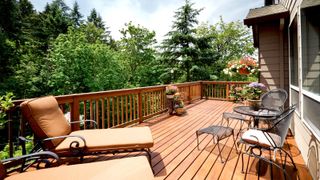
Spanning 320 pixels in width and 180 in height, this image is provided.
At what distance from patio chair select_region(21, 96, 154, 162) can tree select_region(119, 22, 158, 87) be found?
1402 cm

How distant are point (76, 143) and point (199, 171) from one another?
167cm

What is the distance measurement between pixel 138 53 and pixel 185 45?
5157 millimetres

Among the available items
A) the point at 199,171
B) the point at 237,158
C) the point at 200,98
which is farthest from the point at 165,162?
the point at 200,98

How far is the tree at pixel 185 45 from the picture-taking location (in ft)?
42.0

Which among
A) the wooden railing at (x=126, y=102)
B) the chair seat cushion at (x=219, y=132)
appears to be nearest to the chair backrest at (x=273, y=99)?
the chair seat cushion at (x=219, y=132)

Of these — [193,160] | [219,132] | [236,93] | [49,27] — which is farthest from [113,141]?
[49,27]

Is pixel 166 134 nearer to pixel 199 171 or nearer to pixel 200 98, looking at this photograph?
pixel 199 171

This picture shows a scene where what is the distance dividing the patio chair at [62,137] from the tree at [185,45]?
36.5 ft

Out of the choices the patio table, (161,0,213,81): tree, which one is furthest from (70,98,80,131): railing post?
(161,0,213,81): tree

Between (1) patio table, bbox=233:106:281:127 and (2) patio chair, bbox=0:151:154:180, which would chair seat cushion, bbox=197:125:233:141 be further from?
(2) patio chair, bbox=0:151:154:180

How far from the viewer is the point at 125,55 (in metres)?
16.8

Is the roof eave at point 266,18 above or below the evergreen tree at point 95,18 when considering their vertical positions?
below

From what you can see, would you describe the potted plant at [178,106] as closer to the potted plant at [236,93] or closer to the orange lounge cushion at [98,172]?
the potted plant at [236,93]

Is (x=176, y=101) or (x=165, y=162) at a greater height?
(x=176, y=101)
